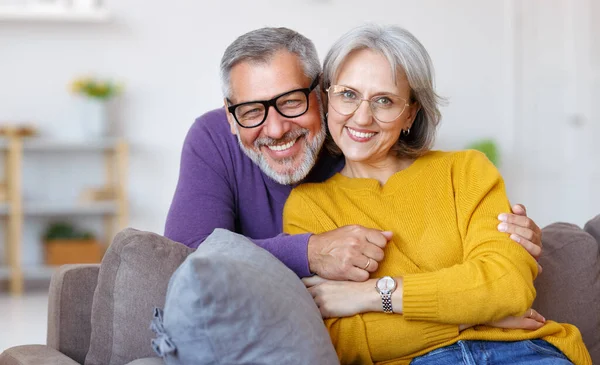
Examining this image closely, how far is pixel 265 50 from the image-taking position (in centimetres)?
242

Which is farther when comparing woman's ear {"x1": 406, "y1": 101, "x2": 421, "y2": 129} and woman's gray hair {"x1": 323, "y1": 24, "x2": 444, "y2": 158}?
woman's ear {"x1": 406, "y1": 101, "x2": 421, "y2": 129}

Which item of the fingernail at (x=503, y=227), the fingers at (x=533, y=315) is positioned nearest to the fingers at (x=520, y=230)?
the fingernail at (x=503, y=227)

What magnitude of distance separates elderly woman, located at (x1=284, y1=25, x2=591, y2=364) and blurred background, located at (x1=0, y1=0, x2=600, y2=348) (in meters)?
4.11

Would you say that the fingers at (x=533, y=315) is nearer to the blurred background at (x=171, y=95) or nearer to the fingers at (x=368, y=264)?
the fingers at (x=368, y=264)

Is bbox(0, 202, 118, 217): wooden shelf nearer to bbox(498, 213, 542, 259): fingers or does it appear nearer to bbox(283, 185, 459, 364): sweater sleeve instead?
bbox(283, 185, 459, 364): sweater sleeve

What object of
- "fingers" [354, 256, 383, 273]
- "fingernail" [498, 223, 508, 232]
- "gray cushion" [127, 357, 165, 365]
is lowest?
"gray cushion" [127, 357, 165, 365]

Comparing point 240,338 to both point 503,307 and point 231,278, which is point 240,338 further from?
point 503,307

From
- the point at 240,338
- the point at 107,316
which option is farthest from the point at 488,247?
the point at 107,316

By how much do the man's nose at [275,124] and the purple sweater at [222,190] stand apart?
0.17 m

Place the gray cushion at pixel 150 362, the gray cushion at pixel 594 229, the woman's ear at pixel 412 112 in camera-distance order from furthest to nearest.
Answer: the gray cushion at pixel 594 229 < the woman's ear at pixel 412 112 < the gray cushion at pixel 150 362

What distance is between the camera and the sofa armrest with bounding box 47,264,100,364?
2088mm

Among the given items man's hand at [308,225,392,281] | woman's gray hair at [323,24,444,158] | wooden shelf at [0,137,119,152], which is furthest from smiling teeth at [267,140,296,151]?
wooden shelf at [0,137,119,152]

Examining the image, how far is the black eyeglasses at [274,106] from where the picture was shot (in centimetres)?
239

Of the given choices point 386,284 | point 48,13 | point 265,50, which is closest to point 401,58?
point 265,50
